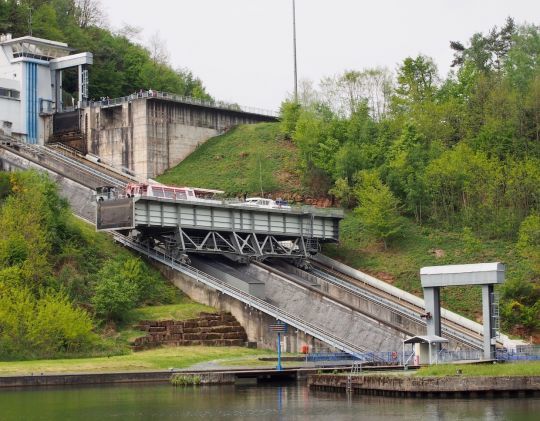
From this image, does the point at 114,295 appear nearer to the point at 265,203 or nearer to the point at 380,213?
the point at 265,203

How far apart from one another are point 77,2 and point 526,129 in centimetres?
8327

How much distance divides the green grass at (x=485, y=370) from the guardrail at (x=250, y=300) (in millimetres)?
15210

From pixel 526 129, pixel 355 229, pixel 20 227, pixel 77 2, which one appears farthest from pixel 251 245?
pixel 77 2

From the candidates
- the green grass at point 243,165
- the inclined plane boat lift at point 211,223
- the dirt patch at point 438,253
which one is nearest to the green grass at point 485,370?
the inclined plane boat lift at point 211,223

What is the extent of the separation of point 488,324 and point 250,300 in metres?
21.4

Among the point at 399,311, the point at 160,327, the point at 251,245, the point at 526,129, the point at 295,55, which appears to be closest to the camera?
the point at 160,327

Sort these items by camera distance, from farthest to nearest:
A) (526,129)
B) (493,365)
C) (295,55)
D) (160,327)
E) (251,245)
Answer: (295,55) → (526,129) → (251,245) → (160,327) → (493,365)

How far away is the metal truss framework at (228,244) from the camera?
→ 86.9 metres

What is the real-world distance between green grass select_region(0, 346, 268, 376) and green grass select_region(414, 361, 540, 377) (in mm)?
17941

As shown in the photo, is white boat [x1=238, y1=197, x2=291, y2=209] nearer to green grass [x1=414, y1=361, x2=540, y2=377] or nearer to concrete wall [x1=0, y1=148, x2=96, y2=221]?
concrete wall [x1=0, y1=148, x2=96, y2=221]

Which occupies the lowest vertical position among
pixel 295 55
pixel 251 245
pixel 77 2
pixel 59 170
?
pixel 251 245

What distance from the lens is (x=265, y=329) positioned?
78.0 m

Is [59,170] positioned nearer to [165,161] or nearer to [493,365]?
[165,161]

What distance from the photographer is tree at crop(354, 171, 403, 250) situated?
9675cm
